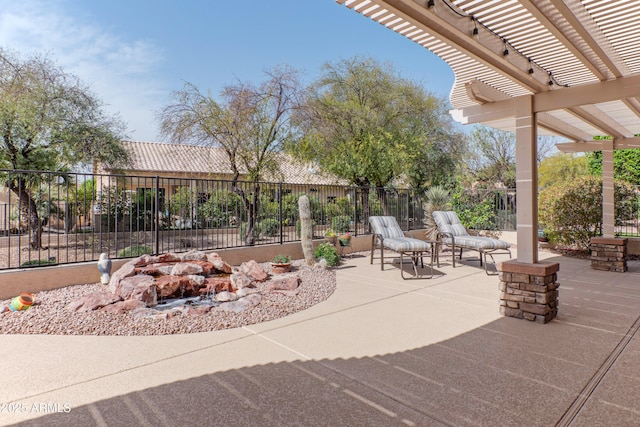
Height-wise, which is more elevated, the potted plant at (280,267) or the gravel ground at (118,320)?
the potted plant at (280,267)

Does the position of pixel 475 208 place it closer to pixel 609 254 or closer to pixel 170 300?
pixel 609 254

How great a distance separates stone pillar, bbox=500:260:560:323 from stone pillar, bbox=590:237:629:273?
4.14 meters

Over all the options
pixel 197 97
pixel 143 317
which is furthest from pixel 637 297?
pixel 197 97

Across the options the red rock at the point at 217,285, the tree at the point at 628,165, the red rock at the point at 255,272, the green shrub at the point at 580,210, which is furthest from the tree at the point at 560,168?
the red rock at the point at 217,285

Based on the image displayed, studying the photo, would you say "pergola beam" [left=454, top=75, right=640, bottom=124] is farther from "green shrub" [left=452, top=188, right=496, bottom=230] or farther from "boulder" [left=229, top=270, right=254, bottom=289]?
"green shrub" [left=452, top=188, right=496, bottom=230]

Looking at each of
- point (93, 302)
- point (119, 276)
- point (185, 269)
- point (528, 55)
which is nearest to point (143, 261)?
point (119, 276)

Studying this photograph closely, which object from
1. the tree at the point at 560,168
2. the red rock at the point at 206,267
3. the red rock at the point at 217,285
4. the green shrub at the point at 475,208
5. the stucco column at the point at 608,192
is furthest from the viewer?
the tree at the point at 560,168

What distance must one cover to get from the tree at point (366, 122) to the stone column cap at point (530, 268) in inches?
323

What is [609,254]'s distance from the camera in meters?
7.00

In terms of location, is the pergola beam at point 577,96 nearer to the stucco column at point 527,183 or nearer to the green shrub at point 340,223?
the stucco column at point 527,183

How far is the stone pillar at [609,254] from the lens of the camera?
6875 mm

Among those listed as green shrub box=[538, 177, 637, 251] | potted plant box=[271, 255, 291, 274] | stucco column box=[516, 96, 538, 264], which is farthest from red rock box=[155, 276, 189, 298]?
green shrub box=[538, 177, 637, 251]

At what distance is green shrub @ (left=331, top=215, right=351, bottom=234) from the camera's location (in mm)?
11242

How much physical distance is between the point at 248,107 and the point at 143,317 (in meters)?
7.11
